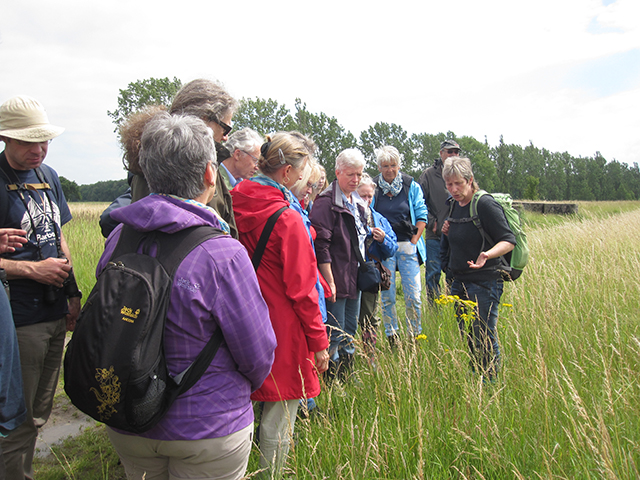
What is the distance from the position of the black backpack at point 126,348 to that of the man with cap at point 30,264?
4.38 ft

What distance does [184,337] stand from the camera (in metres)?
1.43

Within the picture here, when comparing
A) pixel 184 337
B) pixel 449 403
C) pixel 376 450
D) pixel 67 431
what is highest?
pixel 184 337

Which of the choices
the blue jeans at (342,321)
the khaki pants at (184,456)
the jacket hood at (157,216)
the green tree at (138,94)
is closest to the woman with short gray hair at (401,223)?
the blue jeans at (342,321)

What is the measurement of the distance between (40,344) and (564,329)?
3.98 m

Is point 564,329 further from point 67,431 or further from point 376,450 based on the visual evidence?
point 67,431

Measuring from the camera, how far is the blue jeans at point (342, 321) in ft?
11.3

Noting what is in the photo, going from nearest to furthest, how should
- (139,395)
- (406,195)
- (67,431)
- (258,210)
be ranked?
1. (139,395)
2. (258,210)
3. (67,431)
4. (406,195)

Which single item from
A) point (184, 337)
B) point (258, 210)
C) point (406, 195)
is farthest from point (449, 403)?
point (406, 195)

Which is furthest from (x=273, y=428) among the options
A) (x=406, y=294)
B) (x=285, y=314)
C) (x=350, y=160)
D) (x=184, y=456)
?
(x=406, y=294)

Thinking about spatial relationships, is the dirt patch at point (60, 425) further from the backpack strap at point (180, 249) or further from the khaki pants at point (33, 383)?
the backpack strap at point (180, 249)

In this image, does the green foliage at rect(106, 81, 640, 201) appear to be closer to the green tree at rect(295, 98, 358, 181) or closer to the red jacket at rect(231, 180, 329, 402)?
the green tree at rect(295, 98, 358, 181)

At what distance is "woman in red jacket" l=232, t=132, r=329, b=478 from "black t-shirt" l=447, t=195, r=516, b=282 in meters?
Result: 1.69

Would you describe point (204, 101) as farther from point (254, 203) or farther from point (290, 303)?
point (290, 303)

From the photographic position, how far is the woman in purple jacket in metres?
1.42
